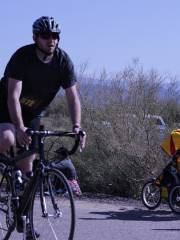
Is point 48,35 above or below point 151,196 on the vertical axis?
above

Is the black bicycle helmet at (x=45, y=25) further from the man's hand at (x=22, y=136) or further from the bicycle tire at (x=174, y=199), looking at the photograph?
the bicycle tire at (x=174, y=199)

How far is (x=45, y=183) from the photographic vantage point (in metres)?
6.09

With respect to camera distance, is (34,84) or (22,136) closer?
(22,136)

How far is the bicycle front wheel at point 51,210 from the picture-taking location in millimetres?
Result: 5934

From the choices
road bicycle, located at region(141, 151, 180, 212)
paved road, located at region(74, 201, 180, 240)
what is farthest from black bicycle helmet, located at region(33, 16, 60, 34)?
road bicycle, located at region(141, 151, 180, 212)

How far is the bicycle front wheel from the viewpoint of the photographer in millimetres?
5934

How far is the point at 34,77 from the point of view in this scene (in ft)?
20.8

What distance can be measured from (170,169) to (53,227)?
17.3 feet

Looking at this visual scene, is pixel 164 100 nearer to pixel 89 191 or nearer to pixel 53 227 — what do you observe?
pixel 89 191

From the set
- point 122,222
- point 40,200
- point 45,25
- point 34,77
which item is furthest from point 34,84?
point 122,222

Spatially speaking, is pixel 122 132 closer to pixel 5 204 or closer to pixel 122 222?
pixel 122 222

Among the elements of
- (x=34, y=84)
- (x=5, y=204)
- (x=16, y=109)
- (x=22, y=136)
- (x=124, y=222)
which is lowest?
(x=124, y=222)

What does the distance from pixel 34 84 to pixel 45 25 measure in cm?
54

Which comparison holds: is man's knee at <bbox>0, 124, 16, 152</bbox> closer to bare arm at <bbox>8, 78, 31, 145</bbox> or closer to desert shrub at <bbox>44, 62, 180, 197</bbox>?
bare arm at <bbox>8, 78, 31, 145</bbox>
